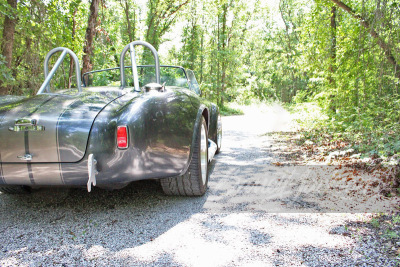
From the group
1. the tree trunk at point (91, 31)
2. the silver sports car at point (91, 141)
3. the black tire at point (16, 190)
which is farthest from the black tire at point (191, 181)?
the tree trunk at point (91, 31)

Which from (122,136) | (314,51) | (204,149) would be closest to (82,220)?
(122,136)

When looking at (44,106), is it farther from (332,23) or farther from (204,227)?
(332,23)

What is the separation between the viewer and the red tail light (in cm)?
238

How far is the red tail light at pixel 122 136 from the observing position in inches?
93.6

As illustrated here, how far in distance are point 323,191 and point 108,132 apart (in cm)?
237

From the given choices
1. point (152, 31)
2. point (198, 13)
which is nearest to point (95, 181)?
point (152, 31)

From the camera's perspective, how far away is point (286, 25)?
99.9 ft

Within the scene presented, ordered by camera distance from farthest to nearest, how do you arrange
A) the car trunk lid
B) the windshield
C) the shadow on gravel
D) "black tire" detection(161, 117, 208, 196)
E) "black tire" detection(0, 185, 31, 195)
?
the windshield → "black tire" detection(0, 185, 31, 195) → "black tire" detection(161, 117, 208, 196) → the car trunk lid → the shadow on gravel

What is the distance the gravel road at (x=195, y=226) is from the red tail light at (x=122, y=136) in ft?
2.24

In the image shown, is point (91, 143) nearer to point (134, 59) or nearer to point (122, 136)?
point (122, 136)

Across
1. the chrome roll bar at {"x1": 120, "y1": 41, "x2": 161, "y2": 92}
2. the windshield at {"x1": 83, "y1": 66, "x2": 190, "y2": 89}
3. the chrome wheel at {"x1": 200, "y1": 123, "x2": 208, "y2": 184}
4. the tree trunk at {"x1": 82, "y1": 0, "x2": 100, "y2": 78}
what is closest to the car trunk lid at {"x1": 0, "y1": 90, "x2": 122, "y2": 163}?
the chrome roll bar at {"x1": 120, "y1": 41, "x2": 161, "y2": 92}

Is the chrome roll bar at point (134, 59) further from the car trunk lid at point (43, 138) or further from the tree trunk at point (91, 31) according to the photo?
the tree trunk at point (91, 31)

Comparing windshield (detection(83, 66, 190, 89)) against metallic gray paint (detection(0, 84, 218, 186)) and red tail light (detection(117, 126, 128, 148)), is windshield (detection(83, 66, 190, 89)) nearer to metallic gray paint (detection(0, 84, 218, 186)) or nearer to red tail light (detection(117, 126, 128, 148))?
metallic gray paint (detection(0, 84, 218, 186))

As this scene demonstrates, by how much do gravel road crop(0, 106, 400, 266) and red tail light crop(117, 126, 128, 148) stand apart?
683mm
